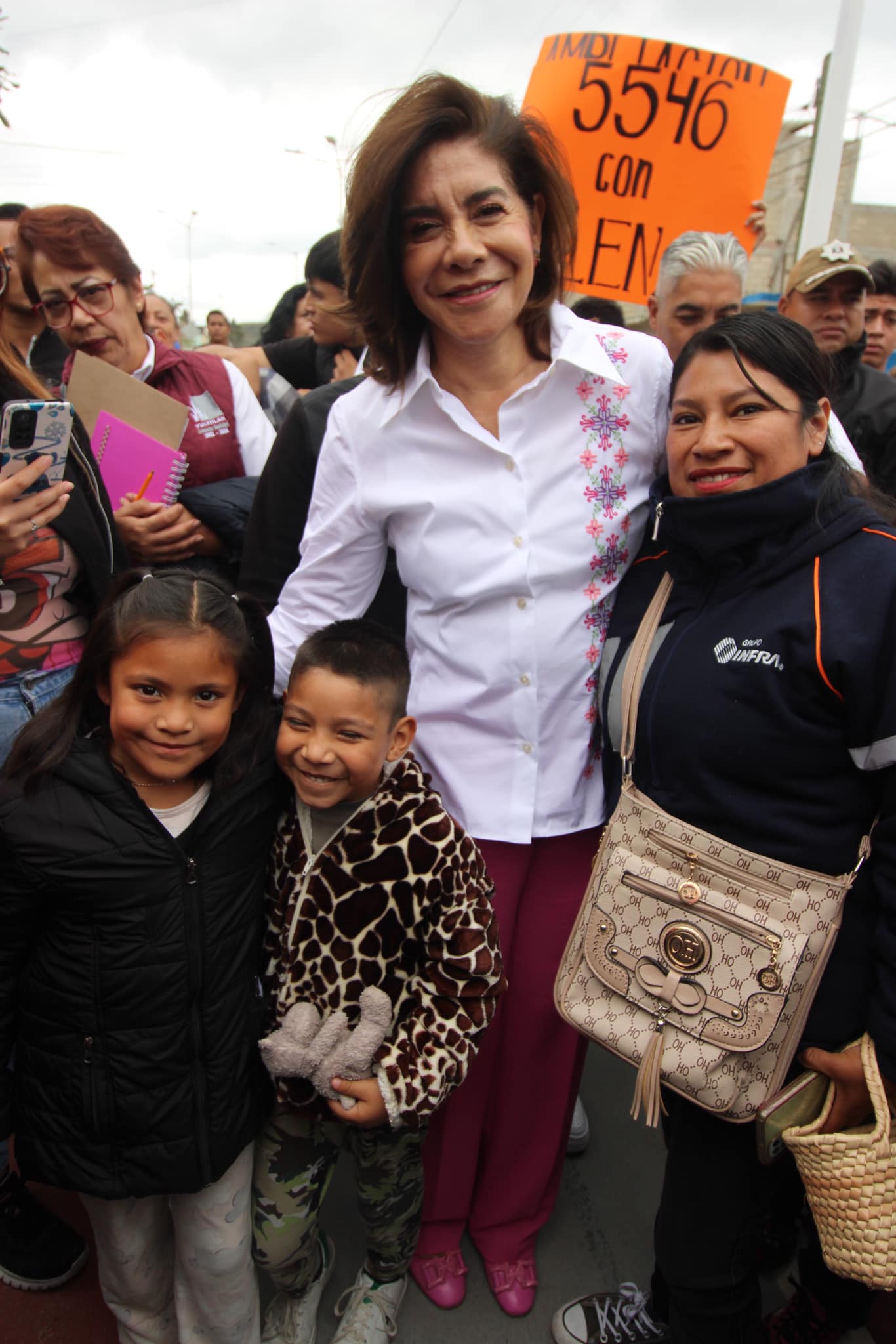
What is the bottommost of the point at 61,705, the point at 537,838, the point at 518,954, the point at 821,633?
the point at 518,954

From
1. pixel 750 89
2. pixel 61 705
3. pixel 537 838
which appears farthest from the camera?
pixel 750 89

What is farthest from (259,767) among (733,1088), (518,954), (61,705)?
(733,1088)

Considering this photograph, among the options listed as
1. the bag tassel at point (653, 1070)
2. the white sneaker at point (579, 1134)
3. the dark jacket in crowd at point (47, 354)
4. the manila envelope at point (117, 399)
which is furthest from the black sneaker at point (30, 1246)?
the dark jacket in crowd at point (47, 354)

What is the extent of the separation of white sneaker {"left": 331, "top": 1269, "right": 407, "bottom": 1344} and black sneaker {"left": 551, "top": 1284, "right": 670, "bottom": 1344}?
0.37 m

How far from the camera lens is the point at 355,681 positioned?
5.26 feet

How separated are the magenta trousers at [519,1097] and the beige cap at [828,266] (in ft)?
7.36

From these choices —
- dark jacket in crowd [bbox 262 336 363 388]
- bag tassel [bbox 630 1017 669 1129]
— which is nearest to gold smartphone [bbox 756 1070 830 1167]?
bag tassel [bbox 630 1017 669 1129]

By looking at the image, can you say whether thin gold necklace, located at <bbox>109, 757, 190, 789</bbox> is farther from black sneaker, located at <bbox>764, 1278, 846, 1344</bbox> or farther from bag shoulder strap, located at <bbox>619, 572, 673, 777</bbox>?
black sneaker, located at <bbox>764, 1278, 846, 1344</bbox>

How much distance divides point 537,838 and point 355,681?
0.59 m

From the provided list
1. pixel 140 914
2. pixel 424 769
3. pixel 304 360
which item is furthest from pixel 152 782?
pixel 304 360

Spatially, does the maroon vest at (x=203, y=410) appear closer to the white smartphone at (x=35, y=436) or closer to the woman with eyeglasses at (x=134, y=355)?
the woman with eyeglasses at (x=134, y=355)

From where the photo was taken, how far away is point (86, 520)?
1.93m

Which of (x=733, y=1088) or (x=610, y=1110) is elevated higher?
(x=733, y=1088)

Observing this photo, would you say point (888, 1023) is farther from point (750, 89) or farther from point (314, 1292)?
point (750, 89)
